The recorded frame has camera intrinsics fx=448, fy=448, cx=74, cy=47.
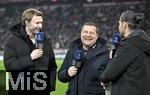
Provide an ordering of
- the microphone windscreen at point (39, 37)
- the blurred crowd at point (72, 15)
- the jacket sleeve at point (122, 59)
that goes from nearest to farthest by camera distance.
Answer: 1. the jacket sleeve at point (122, 59)
2. the microphone windscreen at point (39, 37)
3. the blurred crowd at point (72, 15)

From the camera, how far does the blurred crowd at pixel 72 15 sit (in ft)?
111

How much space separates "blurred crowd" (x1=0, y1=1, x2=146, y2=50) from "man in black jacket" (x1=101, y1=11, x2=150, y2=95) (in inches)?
1122

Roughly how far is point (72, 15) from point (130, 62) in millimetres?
30775

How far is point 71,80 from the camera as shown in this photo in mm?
5207

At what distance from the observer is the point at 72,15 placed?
35.0 meters

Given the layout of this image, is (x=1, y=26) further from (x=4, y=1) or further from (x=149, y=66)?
(x=149, y=66)

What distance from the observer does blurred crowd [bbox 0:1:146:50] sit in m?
33.8

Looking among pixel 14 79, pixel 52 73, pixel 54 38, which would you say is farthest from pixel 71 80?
pixel 54 38

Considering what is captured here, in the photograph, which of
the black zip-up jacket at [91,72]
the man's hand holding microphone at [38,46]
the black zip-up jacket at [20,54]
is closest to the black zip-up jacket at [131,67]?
the black zip-up jacket at [91,72]

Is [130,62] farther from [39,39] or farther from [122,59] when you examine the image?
[39,39]

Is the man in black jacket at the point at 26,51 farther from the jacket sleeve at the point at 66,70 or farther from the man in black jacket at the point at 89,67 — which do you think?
the man in black jacket at the point at 89,67

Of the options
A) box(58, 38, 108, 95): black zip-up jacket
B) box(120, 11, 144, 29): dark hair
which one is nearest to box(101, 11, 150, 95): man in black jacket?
box(120, 11, 144, 29): dark hair

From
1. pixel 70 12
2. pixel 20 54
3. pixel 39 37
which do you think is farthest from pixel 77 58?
pixel 70 12

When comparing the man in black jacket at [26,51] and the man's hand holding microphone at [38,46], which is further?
the man in black jacket at [26,51]
